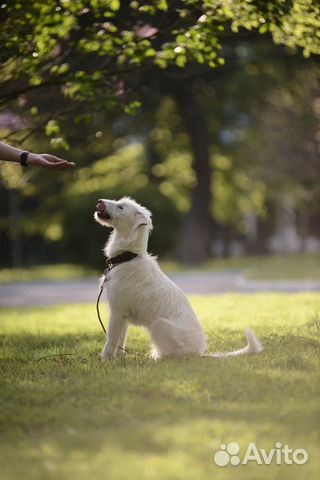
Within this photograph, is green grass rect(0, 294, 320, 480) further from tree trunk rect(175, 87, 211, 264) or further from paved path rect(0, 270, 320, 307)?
tree trunk rect(175, 87, 211, 264)

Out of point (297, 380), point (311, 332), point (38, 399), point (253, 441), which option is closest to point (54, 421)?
point (38, 399)

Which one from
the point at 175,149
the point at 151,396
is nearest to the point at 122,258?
the point at 151,396

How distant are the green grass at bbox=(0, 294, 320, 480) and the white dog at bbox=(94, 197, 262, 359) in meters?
0.26

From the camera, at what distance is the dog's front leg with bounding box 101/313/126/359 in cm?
708

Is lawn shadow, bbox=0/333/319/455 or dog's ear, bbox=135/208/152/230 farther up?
dog's ear, bbox=135/208/152/230

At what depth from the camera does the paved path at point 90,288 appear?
16903 mm

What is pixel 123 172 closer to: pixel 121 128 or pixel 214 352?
pixel 121 128

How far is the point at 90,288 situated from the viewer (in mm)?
20031

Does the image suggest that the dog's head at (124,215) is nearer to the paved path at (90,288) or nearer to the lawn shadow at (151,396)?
the lawn shadow at (151,396)

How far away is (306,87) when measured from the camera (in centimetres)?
2745

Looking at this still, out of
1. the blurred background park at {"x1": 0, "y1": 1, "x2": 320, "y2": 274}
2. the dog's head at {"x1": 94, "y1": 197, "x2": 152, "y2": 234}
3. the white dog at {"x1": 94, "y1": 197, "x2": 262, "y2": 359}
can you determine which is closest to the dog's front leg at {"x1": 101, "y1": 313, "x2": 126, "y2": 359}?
the white dog at {"x1": 94, "y1": 197, "x2": 262, "y2": 359}

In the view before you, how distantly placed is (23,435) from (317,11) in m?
6.24

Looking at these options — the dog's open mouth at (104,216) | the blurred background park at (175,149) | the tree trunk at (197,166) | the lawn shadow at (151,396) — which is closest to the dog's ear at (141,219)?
the dog's open mouth at (104,216)

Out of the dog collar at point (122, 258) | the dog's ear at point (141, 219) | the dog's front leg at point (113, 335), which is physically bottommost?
the dog's front leg at point (113, 335)
